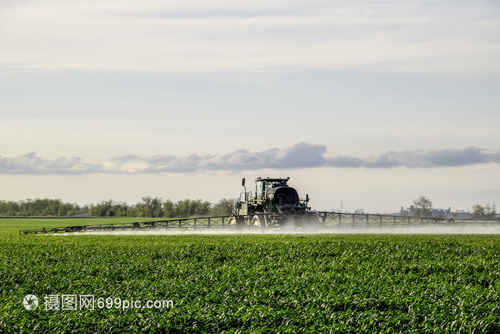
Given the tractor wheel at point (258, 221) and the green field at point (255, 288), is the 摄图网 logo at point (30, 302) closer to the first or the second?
the green field at point (255, 288)

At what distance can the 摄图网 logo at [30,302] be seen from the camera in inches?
521

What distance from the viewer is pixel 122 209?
11838 centimetres

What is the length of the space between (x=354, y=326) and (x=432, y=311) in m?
2.03

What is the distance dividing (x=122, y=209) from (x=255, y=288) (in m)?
106

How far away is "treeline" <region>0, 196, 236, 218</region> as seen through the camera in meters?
96.8

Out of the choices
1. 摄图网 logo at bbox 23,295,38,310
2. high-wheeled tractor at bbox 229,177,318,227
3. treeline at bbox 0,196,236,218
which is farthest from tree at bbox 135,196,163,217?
摄图网 logo at bbox 23,295,38,310

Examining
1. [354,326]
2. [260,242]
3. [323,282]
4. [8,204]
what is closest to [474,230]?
[260,242]

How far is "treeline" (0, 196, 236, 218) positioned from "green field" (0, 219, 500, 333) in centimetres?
6399

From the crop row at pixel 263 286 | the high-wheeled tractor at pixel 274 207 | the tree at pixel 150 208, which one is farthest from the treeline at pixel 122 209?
the crop row at pixel 263 286

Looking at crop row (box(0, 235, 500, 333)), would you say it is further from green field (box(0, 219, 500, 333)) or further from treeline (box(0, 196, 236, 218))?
treeline (box(0, 196, 236, 218))

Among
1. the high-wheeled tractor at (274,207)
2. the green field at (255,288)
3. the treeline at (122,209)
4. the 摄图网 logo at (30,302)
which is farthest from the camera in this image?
the treeline at (122,209)

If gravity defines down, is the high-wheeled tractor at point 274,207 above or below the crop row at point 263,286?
above

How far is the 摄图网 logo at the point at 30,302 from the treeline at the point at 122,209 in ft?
241

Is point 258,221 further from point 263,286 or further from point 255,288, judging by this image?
point 255,288
